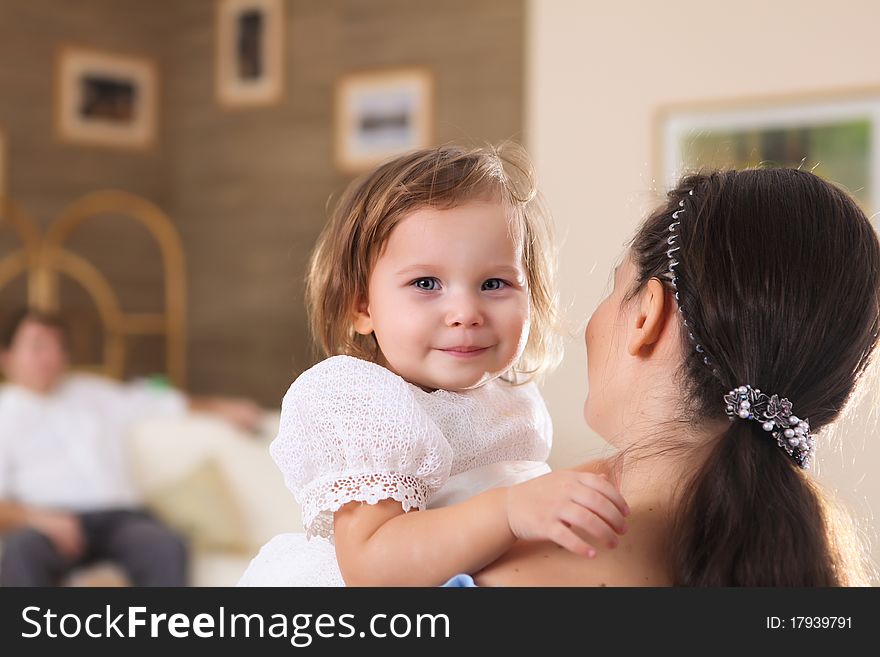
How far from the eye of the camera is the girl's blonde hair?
0.93 meters

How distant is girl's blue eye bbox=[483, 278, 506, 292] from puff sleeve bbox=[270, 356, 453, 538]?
12 centimetres

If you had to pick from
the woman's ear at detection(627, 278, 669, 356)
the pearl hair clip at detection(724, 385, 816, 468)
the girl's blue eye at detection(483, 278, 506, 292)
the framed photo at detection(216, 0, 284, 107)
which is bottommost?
the pearl hair clip at detection(724, 385, 816, 468)

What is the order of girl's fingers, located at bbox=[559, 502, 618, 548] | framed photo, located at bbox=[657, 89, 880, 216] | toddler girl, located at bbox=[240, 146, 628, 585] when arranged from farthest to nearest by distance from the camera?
framed photo, located at bbox=[657, 89, 880, 216], toddler girl, located at bbox=[240, 146, 628, 585], girl's fingers, located at bbox=[559, 502, 618, 548]

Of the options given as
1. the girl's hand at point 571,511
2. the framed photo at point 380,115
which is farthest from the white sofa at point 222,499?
the girl's hand at point 571,511

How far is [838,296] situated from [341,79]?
3.93 m

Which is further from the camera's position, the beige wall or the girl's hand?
the beige wall

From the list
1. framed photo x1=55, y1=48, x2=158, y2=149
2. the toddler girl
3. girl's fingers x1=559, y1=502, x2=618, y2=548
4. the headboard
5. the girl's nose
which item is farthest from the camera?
framed photo x1=55, y1=48, x2=158, y2=149

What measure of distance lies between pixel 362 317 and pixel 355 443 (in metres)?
0.19

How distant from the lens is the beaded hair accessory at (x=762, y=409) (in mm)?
773

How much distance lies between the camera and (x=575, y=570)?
722 mm

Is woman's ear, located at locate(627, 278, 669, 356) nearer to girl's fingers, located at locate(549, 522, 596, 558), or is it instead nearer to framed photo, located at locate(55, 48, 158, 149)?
girl's fingers, located at locate(549, 522, 596, 558)

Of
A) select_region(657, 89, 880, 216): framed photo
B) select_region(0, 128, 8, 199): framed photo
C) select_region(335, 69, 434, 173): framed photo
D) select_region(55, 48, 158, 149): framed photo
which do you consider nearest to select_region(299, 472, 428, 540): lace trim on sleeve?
select_region(657, 89, 880, 216): framed photo

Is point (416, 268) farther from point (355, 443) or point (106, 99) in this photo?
point (106, 99)

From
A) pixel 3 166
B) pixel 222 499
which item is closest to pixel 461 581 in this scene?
pixel 222 499
